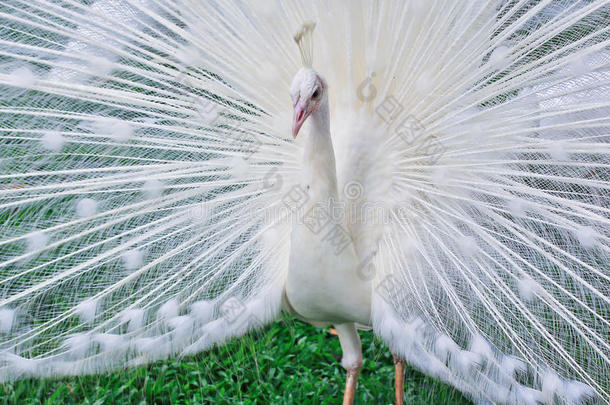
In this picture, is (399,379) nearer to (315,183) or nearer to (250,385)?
(250,385)

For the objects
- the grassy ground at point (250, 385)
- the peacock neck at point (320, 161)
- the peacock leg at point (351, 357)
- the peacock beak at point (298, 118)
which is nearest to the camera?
the peacock beak at point (298, 118)

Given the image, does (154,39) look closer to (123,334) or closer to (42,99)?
(42,99)

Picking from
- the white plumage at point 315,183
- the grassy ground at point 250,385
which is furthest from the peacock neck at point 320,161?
the grassy ground at point 250,385

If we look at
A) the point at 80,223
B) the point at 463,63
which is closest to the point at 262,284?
the point at 80,223

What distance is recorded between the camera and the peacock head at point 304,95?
1.78 m

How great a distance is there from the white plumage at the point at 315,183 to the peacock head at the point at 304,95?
0.06 meters

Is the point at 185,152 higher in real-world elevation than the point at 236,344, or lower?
higher

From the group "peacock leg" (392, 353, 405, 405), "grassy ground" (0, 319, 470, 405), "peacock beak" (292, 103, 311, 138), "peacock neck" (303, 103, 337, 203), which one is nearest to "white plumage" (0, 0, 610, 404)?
"peacock neck" (303, 103, 337, 203)

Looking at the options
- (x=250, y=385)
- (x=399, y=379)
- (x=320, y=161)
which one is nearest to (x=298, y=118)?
(x=320, y=161)

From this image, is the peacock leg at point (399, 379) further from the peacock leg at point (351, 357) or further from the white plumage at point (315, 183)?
the white plumage at point (315, 183)

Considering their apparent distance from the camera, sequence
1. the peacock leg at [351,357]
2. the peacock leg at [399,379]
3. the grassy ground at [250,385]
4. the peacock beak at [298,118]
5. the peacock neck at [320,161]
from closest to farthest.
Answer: the peacock beak at [298,118] < the peacock neck at [320,161] < the peacock leg at [351,357] < the peacock leg at [399,379] < the grassy ground at [250,385]

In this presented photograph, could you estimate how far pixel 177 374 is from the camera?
3186 millimetres

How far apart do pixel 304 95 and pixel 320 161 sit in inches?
10.2

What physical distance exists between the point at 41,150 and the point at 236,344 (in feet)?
3.19
